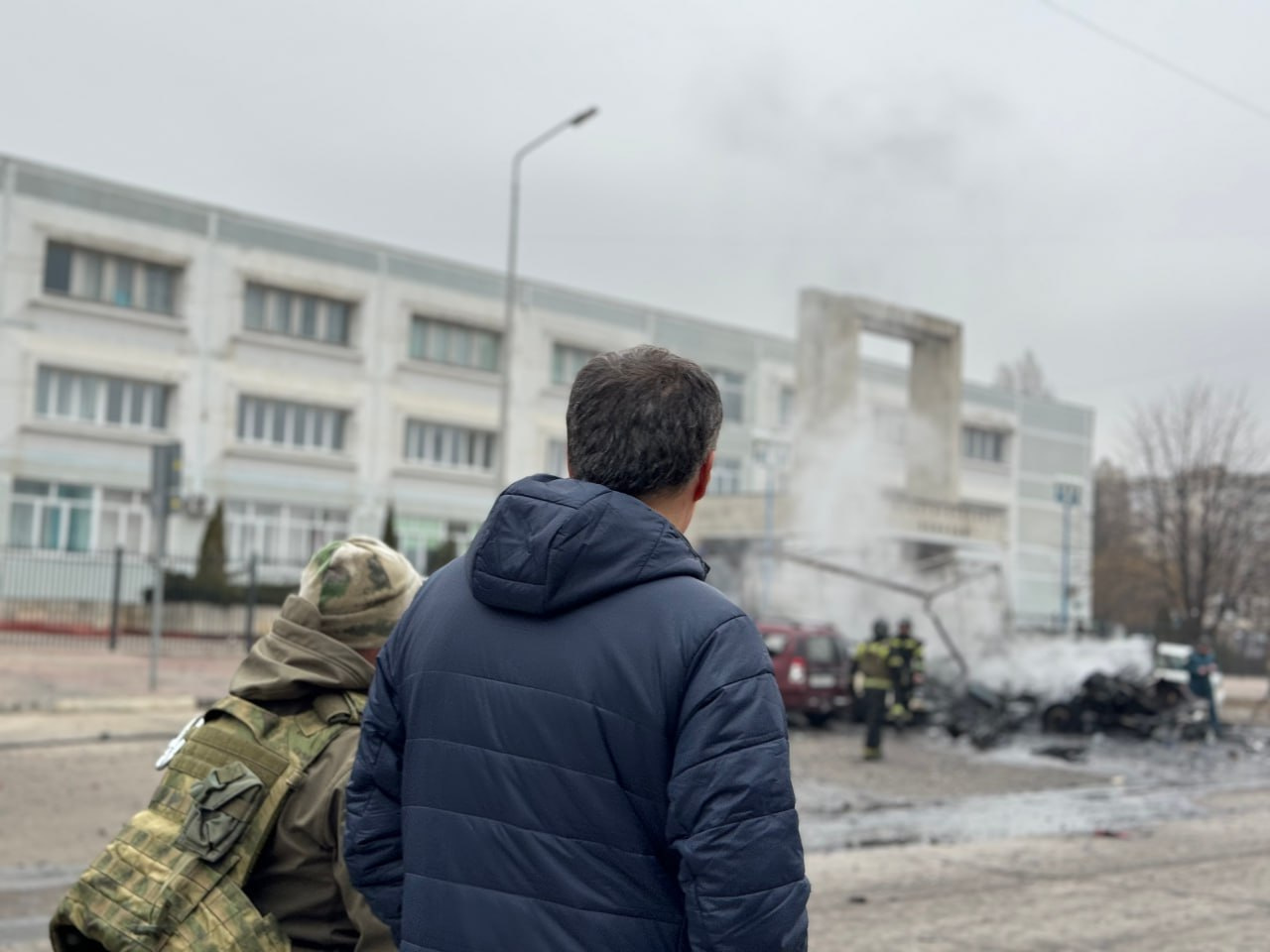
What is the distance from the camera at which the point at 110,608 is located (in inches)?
1143

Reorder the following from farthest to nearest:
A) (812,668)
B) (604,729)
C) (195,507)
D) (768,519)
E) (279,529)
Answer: (279,529) → (195,507) → (768,519) → (812,668) → (604,729)

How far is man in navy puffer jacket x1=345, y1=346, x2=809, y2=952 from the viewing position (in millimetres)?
1773

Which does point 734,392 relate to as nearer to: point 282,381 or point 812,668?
point 282,381

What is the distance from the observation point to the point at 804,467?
31.5 m

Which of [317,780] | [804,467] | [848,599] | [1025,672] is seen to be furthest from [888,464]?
[317,780]

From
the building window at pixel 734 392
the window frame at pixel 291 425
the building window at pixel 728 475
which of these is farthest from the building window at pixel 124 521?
the building window at pixel 734 392

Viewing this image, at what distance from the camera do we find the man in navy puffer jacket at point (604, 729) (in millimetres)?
1773

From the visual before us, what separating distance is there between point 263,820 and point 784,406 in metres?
47.8

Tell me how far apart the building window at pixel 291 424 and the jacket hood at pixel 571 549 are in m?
37.0

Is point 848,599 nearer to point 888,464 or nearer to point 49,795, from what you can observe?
point 888,464

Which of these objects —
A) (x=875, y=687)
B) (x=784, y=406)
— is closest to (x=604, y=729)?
(x=875, y=687)

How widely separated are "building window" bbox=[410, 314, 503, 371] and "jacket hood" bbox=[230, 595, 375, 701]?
3885 cm

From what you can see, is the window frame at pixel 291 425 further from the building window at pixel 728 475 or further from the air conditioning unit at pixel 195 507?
the building window at pixel 728 475

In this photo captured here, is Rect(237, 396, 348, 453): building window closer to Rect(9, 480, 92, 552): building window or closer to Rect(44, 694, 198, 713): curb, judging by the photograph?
Rect(9, 480, 92, 552): building window
